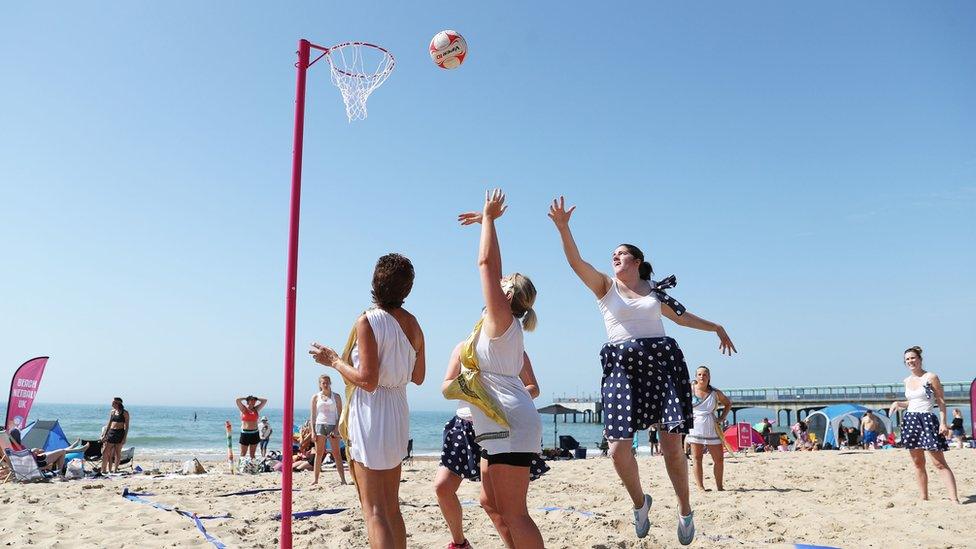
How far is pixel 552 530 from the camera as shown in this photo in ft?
17.9

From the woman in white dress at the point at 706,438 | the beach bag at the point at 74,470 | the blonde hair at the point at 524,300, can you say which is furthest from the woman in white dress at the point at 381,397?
the beach bag at the point at 74,470

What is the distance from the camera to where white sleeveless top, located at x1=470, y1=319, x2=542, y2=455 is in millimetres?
3260

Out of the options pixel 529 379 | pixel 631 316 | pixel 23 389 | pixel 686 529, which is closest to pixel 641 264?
pixel 631 316

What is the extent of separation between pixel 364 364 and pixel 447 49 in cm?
341

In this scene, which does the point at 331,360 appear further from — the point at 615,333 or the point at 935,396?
the point at 935,396

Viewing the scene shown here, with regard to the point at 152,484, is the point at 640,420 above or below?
above

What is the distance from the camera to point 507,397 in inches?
131

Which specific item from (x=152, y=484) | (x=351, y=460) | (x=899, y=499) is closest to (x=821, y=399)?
(x=899, y=499)

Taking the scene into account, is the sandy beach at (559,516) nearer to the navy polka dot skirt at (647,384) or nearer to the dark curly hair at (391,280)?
the navy polka dot skirt at (647,384)

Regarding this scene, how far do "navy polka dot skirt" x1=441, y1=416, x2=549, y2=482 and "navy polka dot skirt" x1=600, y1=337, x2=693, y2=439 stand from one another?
668mm

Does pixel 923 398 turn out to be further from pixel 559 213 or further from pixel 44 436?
pixel 44 436

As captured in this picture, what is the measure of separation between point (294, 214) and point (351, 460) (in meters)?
1.46

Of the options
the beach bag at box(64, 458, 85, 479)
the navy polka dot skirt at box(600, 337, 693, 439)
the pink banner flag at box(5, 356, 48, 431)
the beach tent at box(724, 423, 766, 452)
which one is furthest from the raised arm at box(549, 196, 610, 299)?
the beach tent at box(724, 423, 766, 452)

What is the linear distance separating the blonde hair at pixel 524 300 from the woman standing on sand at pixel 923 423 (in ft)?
20.4
